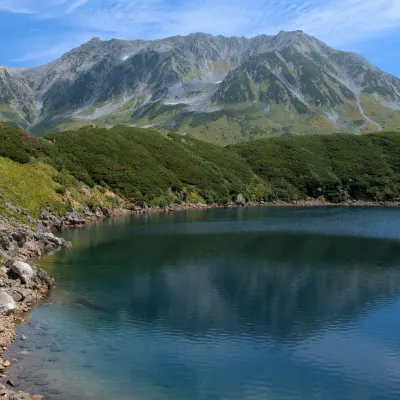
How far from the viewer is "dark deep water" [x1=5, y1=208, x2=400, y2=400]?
2027cm

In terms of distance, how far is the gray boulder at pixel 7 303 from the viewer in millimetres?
27078

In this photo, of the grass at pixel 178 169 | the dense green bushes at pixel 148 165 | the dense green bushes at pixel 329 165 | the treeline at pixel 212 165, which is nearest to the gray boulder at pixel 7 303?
the grass at pixel 178 169

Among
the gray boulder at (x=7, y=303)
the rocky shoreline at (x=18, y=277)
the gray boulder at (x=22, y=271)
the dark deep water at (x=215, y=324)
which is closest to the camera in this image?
the dark deep water at (x=215, y=324)

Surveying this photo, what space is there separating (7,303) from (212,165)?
100m

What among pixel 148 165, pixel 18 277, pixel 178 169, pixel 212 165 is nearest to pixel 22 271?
pixel 18 277

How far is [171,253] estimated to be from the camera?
51.7 metres

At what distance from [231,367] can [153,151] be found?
10072 centimetres

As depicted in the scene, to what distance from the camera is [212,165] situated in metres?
125

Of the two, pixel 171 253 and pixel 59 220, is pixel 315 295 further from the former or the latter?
pixel 59 220

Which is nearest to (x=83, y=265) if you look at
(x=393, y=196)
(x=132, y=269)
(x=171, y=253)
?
(x=132, y=269)

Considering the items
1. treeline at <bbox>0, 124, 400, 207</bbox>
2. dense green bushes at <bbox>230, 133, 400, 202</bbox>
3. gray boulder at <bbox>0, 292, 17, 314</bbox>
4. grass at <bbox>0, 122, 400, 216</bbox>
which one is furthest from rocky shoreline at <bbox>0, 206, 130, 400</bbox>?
dense green bushes at <bbox>230, 133, 400, 202</bbox>

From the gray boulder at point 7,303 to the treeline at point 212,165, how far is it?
4825cm

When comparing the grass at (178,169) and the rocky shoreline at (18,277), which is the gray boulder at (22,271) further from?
the grass at (178,169)

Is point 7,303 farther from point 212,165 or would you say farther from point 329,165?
point 329,165
